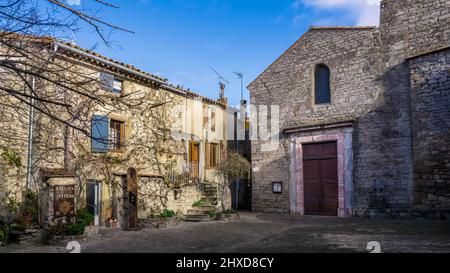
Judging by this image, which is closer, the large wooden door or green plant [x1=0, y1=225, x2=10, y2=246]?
green plant [x1=0, y1=225, x2=10, y2=246]

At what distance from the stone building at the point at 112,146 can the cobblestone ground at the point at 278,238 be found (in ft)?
5.38

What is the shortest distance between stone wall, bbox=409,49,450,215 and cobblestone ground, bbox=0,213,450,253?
994 mm

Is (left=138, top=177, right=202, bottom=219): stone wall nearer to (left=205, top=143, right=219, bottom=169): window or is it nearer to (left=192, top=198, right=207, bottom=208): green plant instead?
(left=192, top=198, right=207, bottom=208): green plant

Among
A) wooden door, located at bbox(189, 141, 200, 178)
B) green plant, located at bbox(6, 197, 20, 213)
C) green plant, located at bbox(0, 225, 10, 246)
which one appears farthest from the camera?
wooden door, located at bbox(189, 141, 200, 178)

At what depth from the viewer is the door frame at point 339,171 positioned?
13461 millimetres

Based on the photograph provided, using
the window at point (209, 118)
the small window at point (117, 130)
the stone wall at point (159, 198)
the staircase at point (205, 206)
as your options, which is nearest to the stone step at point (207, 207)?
the staircase at point (205, 206)

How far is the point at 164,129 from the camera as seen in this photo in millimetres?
14602

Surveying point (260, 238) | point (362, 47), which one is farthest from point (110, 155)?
point (362, 47)

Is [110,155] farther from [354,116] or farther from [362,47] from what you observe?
[362,47]

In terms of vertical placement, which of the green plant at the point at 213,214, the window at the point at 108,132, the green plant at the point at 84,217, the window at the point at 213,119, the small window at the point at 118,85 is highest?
the small window at the point at 118,85

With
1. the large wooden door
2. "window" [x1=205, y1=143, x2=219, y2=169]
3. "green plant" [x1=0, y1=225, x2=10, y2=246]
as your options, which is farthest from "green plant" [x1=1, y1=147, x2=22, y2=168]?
the large wooden door

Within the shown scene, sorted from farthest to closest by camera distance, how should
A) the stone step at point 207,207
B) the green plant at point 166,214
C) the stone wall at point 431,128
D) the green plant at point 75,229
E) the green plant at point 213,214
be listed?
the stone step at point 207,207 < the green plant at point 213,214 < the green plant at point 166,214 < the stone wall at point 431,128 < the green plant at point 75,229

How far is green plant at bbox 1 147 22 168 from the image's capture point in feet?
31.3

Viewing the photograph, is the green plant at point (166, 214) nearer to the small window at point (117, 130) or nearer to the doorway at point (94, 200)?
the doorway at point (94, 200)
